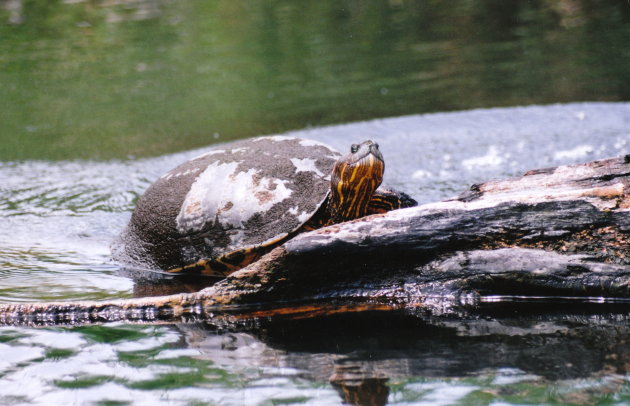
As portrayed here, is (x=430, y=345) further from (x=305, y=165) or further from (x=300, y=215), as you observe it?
(x=305, y=165)

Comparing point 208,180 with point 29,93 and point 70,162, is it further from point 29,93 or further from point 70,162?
point 29,93

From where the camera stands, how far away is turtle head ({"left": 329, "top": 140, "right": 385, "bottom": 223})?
3303mm

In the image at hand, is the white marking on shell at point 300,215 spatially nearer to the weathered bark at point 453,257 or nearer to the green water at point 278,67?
the weathered bark at point 453,257

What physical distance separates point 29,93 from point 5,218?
454 cm

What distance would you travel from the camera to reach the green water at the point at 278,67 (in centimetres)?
742

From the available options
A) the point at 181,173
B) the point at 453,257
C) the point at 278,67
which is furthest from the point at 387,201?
the point at 278,67

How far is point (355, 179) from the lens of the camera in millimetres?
3289

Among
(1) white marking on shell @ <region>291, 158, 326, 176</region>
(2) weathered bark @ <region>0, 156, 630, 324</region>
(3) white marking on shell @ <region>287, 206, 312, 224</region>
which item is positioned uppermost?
(1) white marking on shell @ <region>291, 158, 326, 176</region>

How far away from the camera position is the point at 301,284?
2918mm

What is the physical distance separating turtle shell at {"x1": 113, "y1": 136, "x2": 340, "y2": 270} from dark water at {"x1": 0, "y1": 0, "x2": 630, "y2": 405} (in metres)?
0.29

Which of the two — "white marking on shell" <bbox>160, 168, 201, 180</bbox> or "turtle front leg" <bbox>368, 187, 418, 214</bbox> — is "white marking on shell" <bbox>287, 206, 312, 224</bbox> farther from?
"white marking on shell" <bbox>160, 168, 201, 180</bbox>

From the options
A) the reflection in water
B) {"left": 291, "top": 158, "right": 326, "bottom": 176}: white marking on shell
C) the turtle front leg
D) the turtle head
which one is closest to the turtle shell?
{"left": 291, "top": 158, "right": 326, "bottom": 176}: white marking on shell

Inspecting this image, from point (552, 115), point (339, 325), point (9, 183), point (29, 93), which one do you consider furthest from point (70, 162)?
point (339, 325)

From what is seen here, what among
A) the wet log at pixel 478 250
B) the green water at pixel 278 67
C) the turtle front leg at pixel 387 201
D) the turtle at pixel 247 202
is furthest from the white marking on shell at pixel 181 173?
the green water at pixel 278 67
